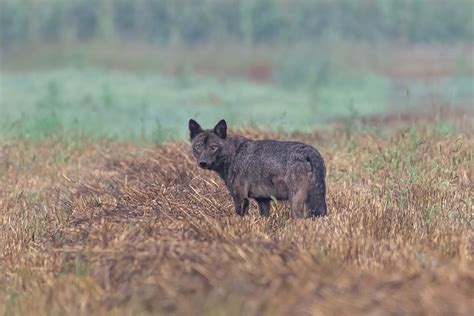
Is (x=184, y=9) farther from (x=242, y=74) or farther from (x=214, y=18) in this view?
(x=242, y=74)

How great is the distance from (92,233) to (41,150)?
25.6ft

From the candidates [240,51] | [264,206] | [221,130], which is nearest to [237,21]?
[240,51]

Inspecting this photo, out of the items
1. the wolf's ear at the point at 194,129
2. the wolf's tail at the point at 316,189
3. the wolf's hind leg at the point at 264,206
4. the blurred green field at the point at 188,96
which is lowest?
the blurred green field at the point at 188,96

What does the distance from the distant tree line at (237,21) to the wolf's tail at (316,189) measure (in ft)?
63.8

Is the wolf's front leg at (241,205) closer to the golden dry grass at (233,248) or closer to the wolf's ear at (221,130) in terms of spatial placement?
the golden dry grass at (233,248)

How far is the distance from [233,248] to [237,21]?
73.4 feet

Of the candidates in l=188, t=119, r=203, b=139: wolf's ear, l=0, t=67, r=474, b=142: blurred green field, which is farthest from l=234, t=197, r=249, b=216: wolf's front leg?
l=0, t=67, r=474, b=142: blurred green field

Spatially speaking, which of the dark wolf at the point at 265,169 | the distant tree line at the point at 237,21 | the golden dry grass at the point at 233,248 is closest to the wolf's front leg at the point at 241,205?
the dark wolf at the point at 265,169

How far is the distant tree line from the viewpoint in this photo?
2953cm

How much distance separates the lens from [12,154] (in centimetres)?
1596

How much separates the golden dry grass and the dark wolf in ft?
0.64

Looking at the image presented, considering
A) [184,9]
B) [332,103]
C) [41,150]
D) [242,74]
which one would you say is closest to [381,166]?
[41,150]

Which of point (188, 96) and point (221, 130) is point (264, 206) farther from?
point (188, 96)

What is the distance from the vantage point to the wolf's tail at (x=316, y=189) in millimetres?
9594
